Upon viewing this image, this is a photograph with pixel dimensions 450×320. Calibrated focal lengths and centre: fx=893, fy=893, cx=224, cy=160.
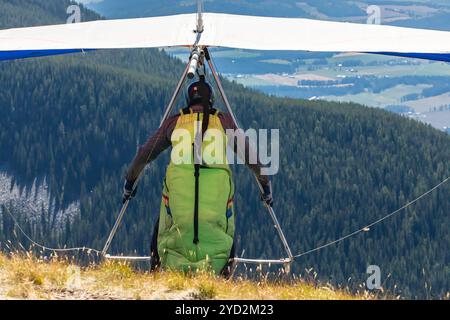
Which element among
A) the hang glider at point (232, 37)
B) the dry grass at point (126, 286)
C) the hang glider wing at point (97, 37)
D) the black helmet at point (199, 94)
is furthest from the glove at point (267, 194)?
the dry grass at point (126, 286)

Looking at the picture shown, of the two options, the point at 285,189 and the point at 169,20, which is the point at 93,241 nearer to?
the point at 285,189

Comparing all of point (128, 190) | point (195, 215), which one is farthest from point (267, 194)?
point (128, 190)

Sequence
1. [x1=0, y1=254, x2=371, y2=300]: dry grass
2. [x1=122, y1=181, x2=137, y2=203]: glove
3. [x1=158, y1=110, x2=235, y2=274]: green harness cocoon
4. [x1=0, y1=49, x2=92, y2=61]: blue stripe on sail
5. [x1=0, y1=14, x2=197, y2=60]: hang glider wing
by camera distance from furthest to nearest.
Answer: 1. [x1=0, y1=49, x2=92, y2=61]: blue stripe on sail
2. [x1=0, y1=14, x2=197, y2=60]: hang glider wing
3. [x1=122, y1=181, x2=137, y2=203]: glove
4. [x1=158, y1=110, x2=235, y2=274]: green harness cocoon
5. [x1=0, y1=254, x2=371, y2=300]: dry grass

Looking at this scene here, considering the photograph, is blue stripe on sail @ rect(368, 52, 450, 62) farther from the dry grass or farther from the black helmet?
the dry grass

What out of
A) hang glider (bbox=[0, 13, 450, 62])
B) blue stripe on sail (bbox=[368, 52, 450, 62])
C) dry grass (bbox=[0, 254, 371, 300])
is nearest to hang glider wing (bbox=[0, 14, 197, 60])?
hang glider (bbox=[0, 13, 450, 62])
